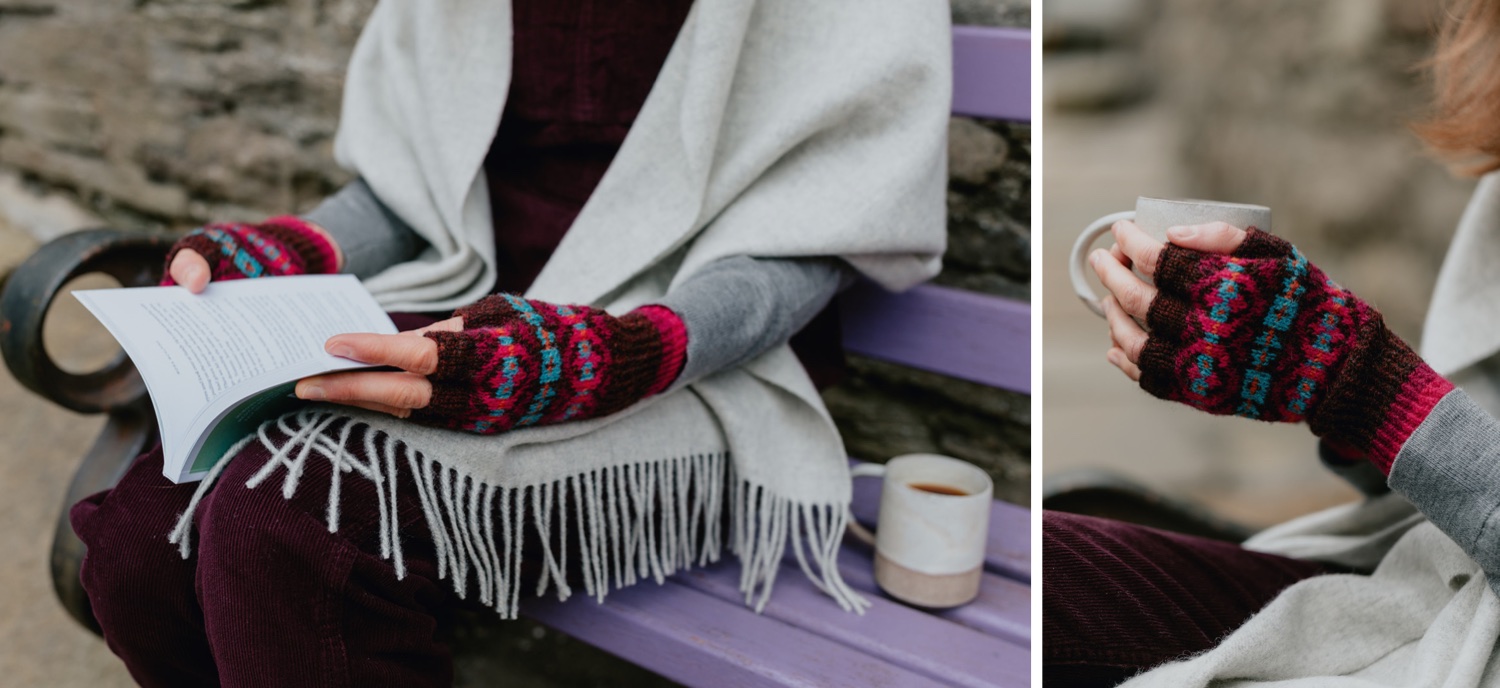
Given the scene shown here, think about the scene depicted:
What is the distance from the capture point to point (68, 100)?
8.16ft

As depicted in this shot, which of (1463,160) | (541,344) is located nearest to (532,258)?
(541,344)

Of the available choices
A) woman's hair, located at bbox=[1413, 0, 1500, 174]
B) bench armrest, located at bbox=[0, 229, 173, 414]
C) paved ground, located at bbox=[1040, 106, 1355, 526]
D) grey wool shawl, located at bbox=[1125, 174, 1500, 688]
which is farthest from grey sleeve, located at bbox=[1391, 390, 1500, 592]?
paved ground, located at bbox=[1040, 106, 1355, 526]

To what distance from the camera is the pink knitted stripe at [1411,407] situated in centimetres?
73

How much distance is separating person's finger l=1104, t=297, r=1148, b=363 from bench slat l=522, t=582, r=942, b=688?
390mm

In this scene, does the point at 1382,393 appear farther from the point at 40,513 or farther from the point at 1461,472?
the point at 40,513

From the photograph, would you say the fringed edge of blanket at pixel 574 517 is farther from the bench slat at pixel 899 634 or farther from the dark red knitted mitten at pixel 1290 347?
the dark red knitted mitten at pixel 1290 347

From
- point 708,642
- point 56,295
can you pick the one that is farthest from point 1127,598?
point 56,295

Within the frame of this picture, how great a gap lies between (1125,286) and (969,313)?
559 millimetres

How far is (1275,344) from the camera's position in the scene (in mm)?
744

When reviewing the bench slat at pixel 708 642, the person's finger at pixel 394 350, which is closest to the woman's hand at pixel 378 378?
the person's finger at pixel 394 350

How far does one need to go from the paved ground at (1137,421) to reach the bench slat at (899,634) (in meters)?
1.44

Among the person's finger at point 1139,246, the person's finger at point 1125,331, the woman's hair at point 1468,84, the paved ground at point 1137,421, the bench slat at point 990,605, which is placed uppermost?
the woman's hair at point 1468,84

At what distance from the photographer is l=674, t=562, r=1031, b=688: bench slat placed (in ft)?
3.42

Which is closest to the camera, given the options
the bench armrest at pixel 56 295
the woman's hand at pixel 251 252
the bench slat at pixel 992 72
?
the woman's hand at pixel 251 252
